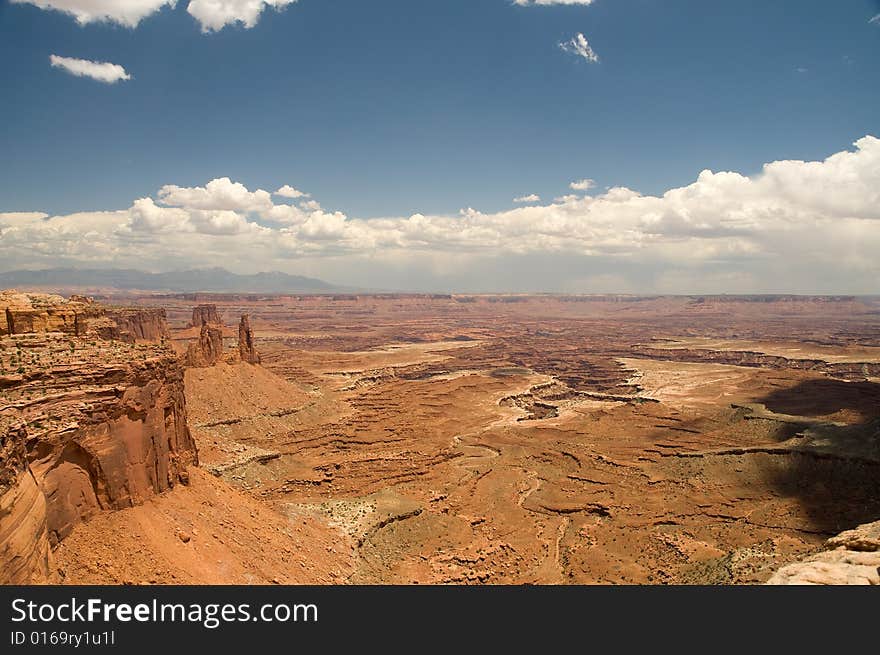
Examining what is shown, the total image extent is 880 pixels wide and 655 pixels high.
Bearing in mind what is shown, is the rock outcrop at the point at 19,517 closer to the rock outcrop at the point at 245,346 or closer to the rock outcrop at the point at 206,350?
the rock outcrop at the point at 206,350

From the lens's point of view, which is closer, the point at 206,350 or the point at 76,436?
the point at 76,436

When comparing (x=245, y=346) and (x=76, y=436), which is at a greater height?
(x=76, y=436)

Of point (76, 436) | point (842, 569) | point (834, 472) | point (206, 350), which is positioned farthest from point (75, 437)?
point (206, 350)

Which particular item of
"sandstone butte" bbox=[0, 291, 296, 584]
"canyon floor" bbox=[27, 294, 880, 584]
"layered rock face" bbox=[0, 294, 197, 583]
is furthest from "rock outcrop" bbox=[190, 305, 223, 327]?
"layered rock face" bbox=[0, 294, 197, 583]

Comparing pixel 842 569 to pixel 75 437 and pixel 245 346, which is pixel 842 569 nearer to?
pixel 75 437

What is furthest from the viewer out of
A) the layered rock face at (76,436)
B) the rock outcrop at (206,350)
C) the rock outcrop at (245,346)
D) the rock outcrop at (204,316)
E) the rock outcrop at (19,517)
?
the rock outcrop at (204,316)

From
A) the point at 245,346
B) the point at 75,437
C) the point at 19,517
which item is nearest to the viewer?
the point at 19,517

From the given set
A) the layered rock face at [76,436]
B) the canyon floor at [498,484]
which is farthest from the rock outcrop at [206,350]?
the layered rock face at [76,436]
